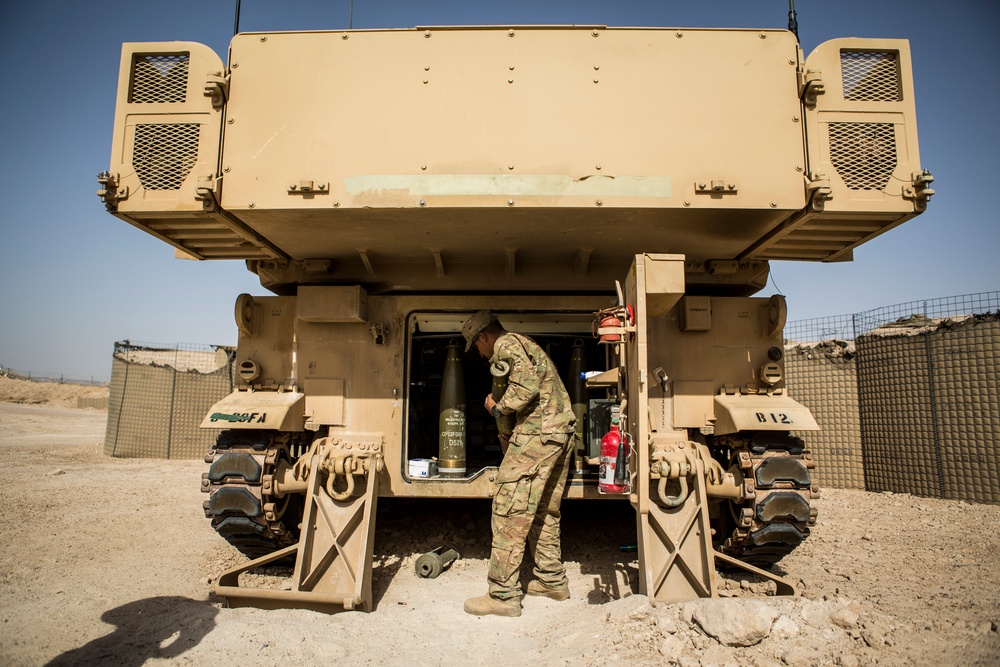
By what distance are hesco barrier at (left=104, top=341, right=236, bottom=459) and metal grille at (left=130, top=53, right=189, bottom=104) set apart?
8433mm

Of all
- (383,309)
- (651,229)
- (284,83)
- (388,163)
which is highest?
(284,83)

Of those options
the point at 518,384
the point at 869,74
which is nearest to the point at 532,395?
the point at 518,384

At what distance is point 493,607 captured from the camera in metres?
3.94

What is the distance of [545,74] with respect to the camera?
3830mm

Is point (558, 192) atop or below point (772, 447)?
atop

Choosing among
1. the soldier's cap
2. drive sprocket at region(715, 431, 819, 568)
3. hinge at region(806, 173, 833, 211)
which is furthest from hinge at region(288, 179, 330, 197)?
drive sprocket at region(715, 431, 819, 568)

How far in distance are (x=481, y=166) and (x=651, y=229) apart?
1085 mm

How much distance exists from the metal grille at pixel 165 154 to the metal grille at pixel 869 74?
3.67 meters

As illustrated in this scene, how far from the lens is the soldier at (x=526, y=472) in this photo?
13.2 ft

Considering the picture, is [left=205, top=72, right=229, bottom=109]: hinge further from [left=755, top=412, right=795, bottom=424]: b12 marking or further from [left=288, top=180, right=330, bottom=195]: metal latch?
[left=755, top=412, right=795, bottom=424]: b12 marking

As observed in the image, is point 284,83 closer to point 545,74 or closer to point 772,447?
point 545,74

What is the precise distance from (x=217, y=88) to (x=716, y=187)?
281 cm

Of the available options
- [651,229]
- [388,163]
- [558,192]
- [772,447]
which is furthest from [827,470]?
[388,163]

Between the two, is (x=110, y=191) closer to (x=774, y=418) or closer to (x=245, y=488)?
(x=245, y=488)
